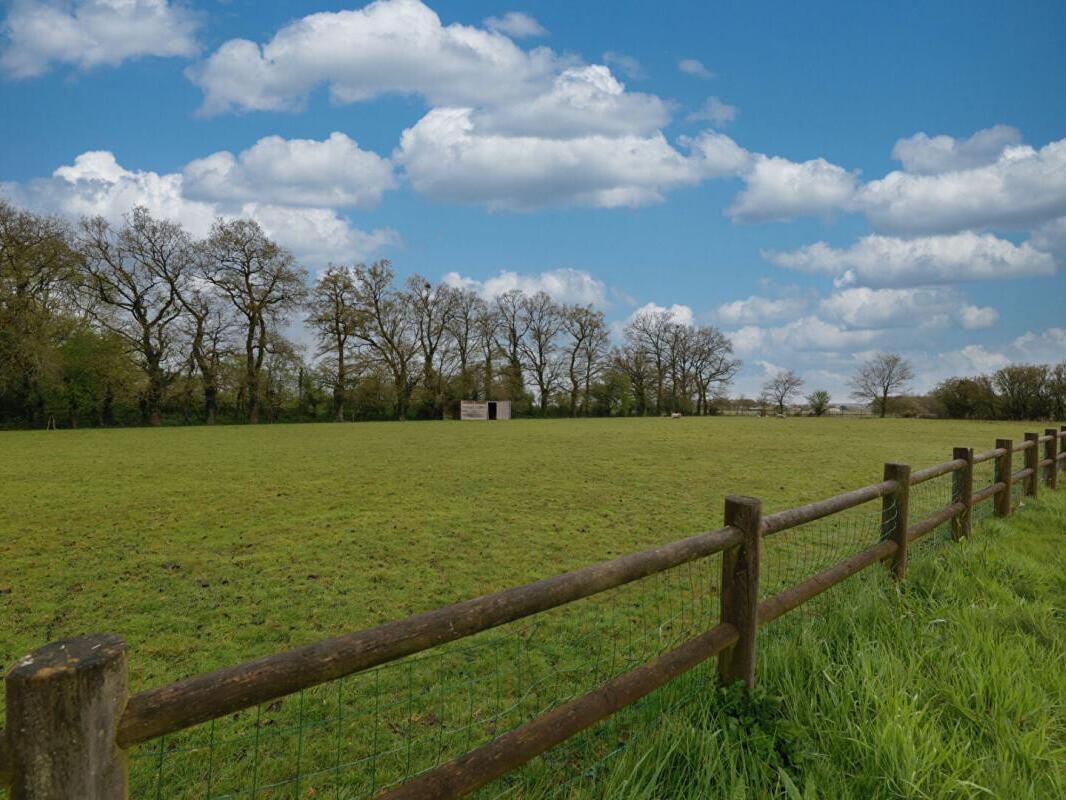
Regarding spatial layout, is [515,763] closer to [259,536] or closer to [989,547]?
[989,547]

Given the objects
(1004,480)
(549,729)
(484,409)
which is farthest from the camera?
(484,409)

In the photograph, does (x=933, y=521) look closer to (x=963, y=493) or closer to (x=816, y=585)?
(x=963, y=493)

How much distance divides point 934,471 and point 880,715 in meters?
3.61

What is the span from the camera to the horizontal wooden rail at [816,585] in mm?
3320

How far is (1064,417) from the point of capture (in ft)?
155

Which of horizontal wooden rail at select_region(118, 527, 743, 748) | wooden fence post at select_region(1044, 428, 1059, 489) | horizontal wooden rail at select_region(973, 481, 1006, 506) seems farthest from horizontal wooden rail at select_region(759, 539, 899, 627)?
wooden fence post at select_region(1044, 428, 1059, 489)

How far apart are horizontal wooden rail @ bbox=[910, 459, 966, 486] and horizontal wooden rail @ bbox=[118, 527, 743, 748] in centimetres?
419

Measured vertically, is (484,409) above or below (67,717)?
above

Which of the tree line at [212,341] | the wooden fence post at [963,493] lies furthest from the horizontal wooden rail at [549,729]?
the tree line at [212,341]

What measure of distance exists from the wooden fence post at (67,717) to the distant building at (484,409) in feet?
163

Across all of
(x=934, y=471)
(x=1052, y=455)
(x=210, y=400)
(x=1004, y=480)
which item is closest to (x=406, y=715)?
(x=934, y=471)

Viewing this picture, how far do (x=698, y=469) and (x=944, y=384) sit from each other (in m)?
51.0

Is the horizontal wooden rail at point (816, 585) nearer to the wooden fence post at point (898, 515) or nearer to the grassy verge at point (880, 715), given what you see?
the wooden fence post at point (898, 515)

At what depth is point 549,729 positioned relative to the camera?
7.46ft
